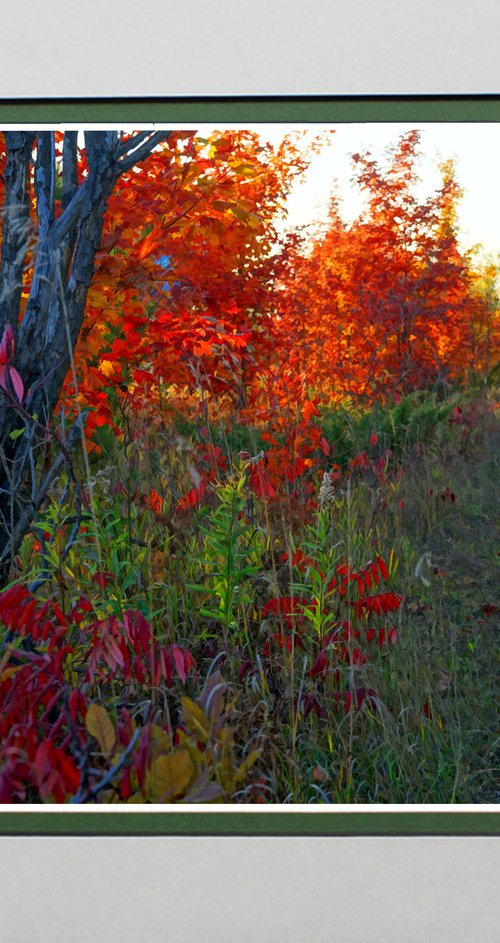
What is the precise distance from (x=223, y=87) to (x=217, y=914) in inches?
86.4

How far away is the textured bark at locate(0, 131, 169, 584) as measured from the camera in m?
3.09

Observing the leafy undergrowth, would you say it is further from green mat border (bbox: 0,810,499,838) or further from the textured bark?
the textured bark

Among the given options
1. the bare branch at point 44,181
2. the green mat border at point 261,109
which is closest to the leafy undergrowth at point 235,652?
Answer: the bare branch at point 44,181

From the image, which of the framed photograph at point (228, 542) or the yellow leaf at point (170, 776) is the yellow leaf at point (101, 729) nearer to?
the framed photograph at point (228, 542)

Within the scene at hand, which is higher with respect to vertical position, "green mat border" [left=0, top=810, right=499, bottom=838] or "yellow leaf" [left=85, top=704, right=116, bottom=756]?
"yellow leaf" [left=85, top=704, right=116, bottom=756]

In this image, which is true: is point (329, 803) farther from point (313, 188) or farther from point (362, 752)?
point (313, 188)

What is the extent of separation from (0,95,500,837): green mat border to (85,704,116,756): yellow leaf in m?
0.26

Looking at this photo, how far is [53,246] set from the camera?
312 cm

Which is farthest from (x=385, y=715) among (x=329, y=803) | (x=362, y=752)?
(x=329, y=803)

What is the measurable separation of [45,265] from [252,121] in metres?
0.95

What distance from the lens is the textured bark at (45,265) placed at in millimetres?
3094

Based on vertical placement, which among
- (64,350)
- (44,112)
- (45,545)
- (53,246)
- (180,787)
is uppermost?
(44,112)

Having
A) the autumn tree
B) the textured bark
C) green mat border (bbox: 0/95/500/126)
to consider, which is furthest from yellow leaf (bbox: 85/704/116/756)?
the autumn tree

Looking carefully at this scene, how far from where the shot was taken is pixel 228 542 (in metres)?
2.71
